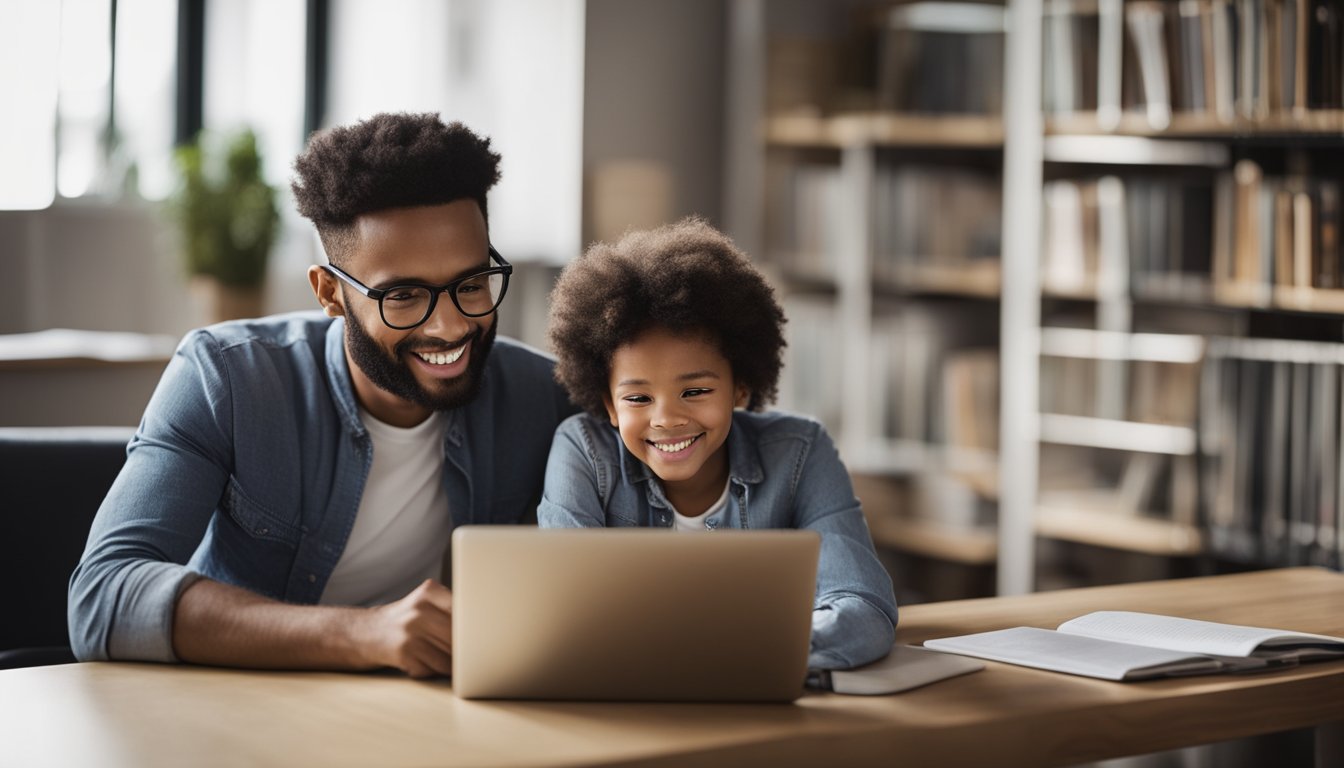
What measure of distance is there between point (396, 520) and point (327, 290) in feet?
1.03

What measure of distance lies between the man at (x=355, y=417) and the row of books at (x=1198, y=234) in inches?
74.8

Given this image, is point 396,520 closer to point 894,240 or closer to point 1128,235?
point 1128,235

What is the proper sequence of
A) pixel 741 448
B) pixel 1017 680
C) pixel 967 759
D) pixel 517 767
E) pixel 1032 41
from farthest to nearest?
pixel 1032 41
pixel 741 448
pixel 1017 680
pixel 967 759
pixel 517 767

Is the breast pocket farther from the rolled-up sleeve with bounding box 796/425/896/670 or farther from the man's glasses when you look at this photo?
the rolled-up sleeve with bounding box 796/425/896/670

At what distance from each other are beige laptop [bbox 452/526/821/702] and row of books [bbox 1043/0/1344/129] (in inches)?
90.9

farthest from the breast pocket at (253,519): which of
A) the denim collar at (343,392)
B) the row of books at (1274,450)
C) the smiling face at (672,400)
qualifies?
the row of books at (1274,450)

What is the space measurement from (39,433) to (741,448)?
3.23ft

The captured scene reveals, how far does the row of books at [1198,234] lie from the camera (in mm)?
3119

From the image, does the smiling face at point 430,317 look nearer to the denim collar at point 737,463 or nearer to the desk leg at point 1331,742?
the denim collar at point 737,463

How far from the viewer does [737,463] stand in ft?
5.60

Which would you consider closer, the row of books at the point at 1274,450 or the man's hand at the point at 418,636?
the man's hand at the point at 418,636

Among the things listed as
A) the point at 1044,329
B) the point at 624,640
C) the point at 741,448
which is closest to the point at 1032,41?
the point at 1044,329

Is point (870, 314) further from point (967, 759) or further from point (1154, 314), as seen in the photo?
point (967, 759)

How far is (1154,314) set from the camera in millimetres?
3832
